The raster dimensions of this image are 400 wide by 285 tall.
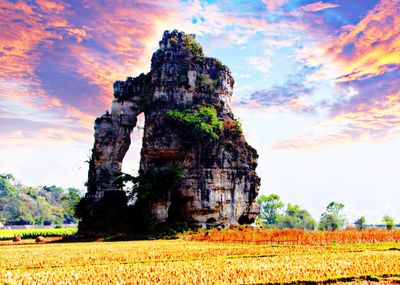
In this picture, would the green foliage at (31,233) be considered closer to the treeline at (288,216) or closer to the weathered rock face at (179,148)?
the weathered rock face at (179,148)

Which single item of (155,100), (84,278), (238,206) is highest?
(155,100)

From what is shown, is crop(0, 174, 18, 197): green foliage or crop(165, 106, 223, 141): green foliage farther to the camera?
crop(0, 174, 18, 197): green foliage

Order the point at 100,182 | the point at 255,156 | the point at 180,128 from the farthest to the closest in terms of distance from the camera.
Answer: the point at 100,182 < the point at 255,156 < the point at 180,128

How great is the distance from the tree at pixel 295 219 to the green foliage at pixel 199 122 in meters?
49.9

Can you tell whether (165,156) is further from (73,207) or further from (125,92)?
(73,207)

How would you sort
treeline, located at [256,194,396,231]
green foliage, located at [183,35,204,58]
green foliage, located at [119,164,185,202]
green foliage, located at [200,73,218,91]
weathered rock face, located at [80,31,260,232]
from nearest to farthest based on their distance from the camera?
green foliage, located at [119,164,185,202], weathered rock face, located at [80,31,260,232], green foliage, located at [200,73,218,91], green foliage, located at [183,35,204,58], treeline, located at [256,194,396,231]

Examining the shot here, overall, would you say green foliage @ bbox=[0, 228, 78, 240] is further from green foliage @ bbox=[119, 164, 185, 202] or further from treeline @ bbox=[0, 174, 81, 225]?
treeline @ bbox=[0, 174, 81, 225]

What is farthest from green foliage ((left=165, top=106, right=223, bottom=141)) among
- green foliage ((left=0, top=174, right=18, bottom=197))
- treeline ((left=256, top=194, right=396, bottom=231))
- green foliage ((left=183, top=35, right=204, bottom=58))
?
green foliage ((left=0, top=174, right=18, bottom=197))

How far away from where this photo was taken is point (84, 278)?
13.4m

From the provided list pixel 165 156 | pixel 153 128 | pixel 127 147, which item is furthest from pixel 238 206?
pixel 127 147

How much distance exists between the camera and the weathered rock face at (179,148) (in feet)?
148

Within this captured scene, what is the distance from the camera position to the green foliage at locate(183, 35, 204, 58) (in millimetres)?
51656

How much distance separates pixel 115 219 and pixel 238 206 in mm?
15346

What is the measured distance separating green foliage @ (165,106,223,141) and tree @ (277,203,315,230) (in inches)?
1964
